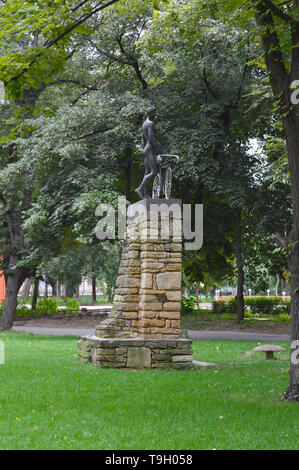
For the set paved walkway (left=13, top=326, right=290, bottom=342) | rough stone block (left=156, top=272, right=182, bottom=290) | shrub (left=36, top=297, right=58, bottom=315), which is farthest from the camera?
shrub (left=36, top=297, right=58, bottom=315)

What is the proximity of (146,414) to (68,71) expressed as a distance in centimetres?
1723

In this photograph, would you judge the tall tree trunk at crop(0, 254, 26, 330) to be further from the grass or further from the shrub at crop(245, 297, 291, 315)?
the shrub at crop(245, 297, 291, 315)

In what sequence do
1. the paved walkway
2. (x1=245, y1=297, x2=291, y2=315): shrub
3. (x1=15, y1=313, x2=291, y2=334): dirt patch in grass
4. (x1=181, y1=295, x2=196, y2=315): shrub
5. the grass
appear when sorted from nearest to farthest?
the grass
the paved walkway
(x1=15, y1=313, x2=291, y2=334): dirt patch in grass
(x1=181, y1=295, x2=196, y2=315): shrub
(x1=245, y1=297, x2=291, y2=315): shrub

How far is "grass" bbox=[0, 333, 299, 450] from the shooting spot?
6000 millimetres

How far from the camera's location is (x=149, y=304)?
38.9ft

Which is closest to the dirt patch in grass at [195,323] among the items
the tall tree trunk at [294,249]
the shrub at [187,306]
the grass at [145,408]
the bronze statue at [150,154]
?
the shrub at [187,306]

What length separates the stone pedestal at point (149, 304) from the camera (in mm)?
11711

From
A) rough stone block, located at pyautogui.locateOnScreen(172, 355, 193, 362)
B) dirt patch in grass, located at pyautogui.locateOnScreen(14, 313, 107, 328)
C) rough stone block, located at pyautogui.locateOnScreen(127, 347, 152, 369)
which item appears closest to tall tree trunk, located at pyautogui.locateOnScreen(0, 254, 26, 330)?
dirt patch in grass, located at pyautogui.locateOnScreen(14, 313, 107, 328)

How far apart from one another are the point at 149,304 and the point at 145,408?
14.2ft

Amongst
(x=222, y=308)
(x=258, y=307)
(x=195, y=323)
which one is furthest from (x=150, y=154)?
(x=258, y=307)

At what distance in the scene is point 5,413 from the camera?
7.24 m

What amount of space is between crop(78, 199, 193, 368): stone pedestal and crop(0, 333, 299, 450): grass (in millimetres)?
528

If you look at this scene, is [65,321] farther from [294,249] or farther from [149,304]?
[294,249]
